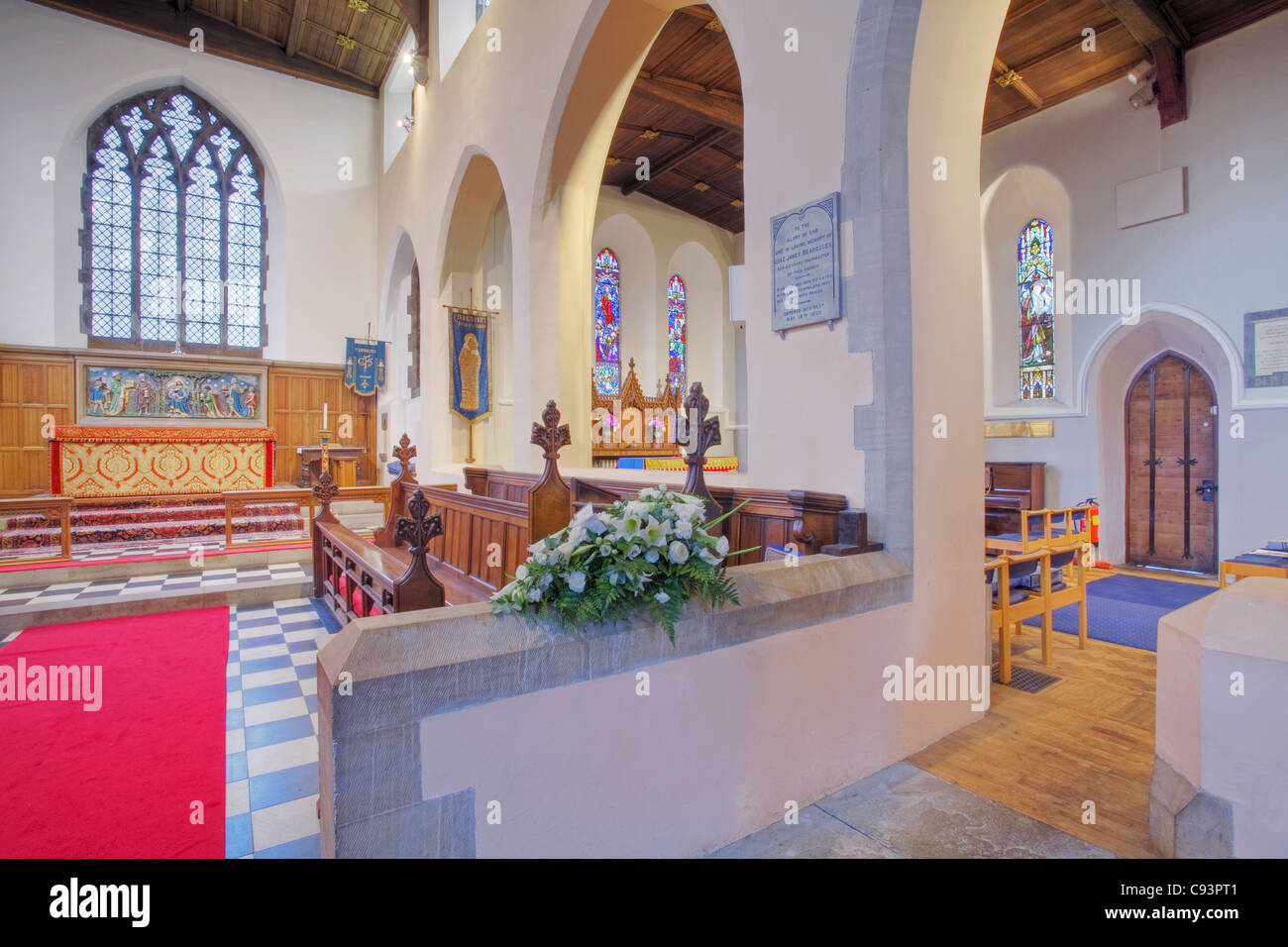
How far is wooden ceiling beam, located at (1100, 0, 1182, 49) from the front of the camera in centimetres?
572

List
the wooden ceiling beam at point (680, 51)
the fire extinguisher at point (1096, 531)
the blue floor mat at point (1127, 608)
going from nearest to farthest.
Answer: the blue floor mat at point (1127, 608)
the wooden ceiling beam at point (680, 51)
the fire extinguisher at point (1096, 531)

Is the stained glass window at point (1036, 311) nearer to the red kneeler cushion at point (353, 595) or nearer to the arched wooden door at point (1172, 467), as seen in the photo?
the arched wooden door at point (1172, 467)

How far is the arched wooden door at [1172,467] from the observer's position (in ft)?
22.4

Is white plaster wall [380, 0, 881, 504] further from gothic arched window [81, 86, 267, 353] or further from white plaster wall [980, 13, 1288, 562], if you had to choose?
white plaster wall [980, 13, 1288, 562]

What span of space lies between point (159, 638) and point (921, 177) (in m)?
5.12

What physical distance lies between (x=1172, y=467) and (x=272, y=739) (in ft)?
28.3

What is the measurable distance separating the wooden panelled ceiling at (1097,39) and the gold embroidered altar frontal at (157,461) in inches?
400

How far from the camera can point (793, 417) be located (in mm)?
2947

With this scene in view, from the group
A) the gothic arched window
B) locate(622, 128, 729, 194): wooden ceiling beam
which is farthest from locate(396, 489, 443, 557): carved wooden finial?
the gothic arched window

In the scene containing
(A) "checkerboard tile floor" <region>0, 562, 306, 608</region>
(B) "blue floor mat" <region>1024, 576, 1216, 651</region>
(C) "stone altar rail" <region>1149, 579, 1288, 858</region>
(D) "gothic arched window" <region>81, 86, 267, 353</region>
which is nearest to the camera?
(C) "stone altar rail" <region>1149, 579, 1288, 858</region>

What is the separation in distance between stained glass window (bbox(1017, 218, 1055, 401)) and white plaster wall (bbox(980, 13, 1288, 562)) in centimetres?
16

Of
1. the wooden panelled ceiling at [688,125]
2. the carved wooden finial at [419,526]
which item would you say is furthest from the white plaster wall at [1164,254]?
the carved wooden finial at [419,526]

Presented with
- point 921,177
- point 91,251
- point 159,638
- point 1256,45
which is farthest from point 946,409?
point 91,251

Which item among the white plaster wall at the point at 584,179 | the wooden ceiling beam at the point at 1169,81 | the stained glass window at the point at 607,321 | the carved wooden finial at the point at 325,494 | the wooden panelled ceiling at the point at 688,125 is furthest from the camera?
the stained glass window at the point at 607,321
